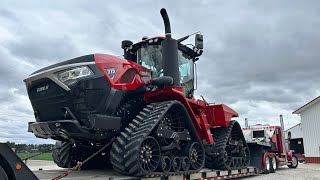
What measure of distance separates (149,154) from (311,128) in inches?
1078

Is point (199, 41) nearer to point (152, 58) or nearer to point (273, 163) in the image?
point (152, 58)

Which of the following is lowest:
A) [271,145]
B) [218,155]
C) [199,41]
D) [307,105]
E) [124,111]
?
[218,155]

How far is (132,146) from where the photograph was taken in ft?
19.8

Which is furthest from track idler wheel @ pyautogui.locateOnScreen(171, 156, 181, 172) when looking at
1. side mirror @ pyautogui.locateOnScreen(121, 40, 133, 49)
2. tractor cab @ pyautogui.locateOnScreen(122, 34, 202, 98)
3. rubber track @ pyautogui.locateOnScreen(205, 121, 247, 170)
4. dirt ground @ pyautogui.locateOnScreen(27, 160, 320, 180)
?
side mirror @ pyautogui.locateOnScreen(121, 40, 133, 49)

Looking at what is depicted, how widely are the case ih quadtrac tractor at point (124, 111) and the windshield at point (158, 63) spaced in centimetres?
3

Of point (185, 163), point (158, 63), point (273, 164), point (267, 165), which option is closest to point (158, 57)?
point (158, 63)

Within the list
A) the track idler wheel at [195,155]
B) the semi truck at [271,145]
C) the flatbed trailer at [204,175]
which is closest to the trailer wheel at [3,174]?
the flatbed trailer at [204,175]

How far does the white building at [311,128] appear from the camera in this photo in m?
29.8

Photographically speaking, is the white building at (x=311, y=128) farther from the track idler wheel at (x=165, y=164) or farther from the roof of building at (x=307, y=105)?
the track idler wheel at (x=165, y=164)

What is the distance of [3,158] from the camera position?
4.12 meters

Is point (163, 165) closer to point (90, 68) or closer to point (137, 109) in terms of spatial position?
point (137, 109)

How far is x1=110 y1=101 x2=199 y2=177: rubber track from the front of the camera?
19.6 ft

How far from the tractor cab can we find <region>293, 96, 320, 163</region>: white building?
78.5 ft

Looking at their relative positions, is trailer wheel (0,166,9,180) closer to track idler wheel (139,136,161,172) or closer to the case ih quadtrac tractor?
Answer: the case ih quadtrac tractor
